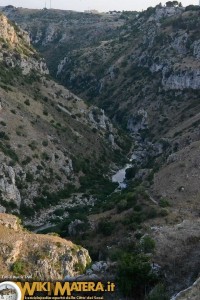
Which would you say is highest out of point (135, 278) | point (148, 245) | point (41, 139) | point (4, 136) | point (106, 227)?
point (41, 139)

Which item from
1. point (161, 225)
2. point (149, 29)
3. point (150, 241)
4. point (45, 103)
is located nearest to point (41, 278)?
point (150, 241)

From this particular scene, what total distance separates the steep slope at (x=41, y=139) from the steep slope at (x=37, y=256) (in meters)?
23.0

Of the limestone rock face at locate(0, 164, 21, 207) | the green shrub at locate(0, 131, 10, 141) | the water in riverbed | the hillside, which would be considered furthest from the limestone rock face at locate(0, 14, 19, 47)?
the limestone rock face at locate(0, 164, 21, 207)

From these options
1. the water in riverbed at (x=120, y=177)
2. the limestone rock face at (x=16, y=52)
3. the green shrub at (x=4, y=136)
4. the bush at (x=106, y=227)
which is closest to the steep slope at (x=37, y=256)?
the bush at (x=106, y=227)

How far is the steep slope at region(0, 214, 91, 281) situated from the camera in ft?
123

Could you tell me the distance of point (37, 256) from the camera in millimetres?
39000

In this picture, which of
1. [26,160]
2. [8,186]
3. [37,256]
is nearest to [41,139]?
[26,160]

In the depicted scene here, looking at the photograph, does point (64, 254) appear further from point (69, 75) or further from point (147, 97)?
point (69, 75)

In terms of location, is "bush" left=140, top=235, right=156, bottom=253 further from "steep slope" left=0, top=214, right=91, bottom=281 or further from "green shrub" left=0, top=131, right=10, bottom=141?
"green shrub" left=0, top=131, right=10, bottom=141

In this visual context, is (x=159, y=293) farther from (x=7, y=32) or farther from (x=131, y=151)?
(x=7, y=32)

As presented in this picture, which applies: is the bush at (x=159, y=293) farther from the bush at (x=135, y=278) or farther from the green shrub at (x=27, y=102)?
the green shrub at (x=27, y=102)

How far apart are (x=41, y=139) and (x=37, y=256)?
1876 inches

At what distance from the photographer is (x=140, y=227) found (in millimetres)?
49562

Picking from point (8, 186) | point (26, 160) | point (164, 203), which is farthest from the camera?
point (26, 160)
